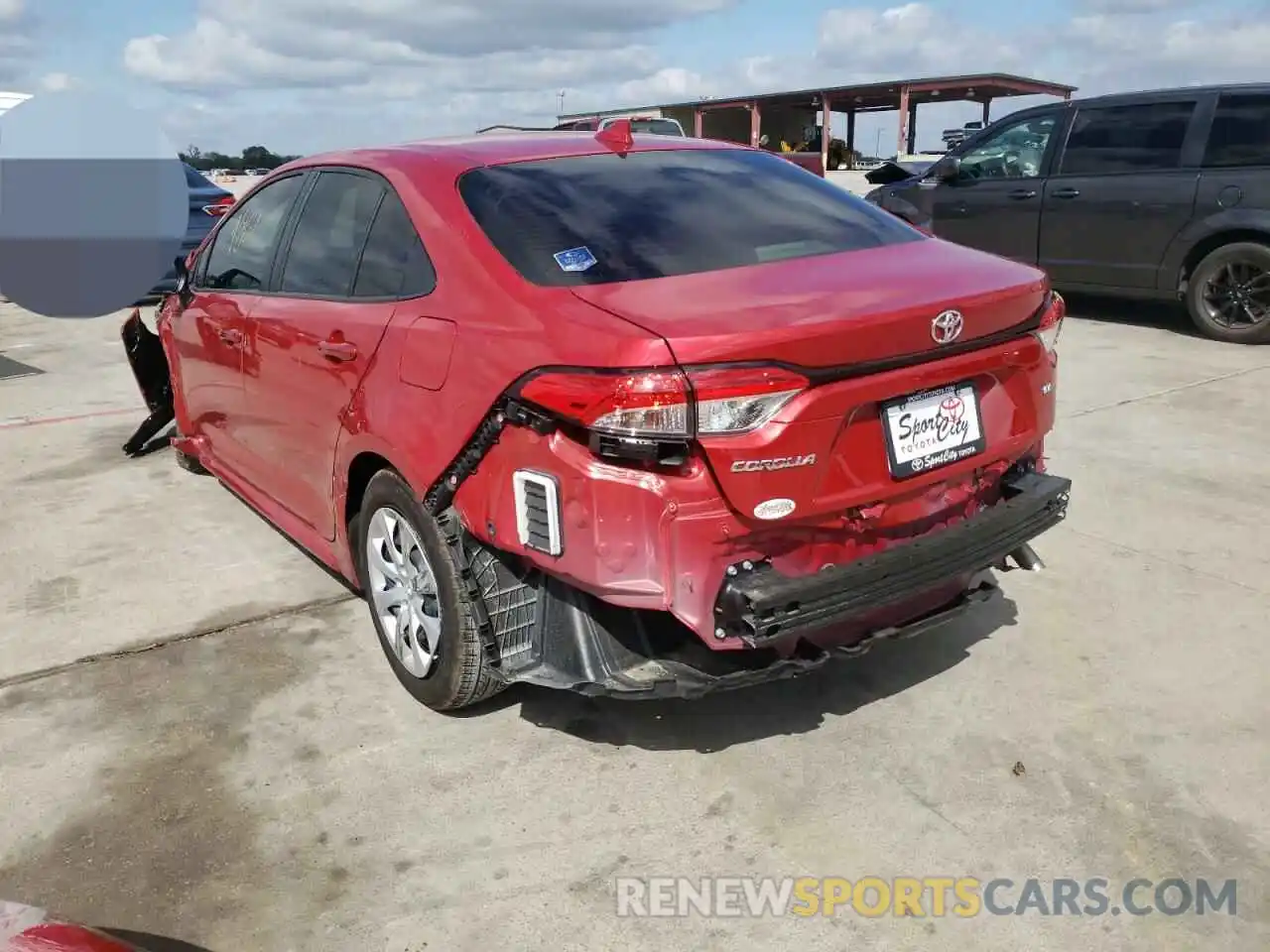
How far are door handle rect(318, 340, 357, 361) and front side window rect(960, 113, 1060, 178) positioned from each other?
7.47m

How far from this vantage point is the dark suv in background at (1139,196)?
7.68 m

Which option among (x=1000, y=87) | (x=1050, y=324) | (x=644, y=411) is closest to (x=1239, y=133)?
(x=1050, y=324)

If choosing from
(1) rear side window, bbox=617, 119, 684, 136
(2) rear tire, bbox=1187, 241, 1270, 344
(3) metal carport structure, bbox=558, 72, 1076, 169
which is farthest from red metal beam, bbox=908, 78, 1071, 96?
(2) rear tire, bbox=1187, 241, 1270, 344

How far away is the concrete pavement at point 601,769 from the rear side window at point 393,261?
1.26 m

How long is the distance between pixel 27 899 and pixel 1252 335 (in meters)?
8.31

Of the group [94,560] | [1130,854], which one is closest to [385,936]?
[1130,854]

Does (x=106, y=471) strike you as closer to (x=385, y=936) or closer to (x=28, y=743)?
(x=28, y=743)

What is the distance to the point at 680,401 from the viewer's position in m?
2.27

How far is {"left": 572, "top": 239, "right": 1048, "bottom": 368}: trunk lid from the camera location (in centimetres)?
232

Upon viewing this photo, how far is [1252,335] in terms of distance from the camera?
780cm

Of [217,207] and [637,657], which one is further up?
[217,207]

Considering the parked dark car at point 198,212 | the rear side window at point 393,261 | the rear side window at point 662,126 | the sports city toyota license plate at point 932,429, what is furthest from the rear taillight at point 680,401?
the rear side window at point 662,126

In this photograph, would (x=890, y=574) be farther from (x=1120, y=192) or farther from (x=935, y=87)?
(x=935, y=87)

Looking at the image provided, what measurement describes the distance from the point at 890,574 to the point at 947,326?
630 millimetres
